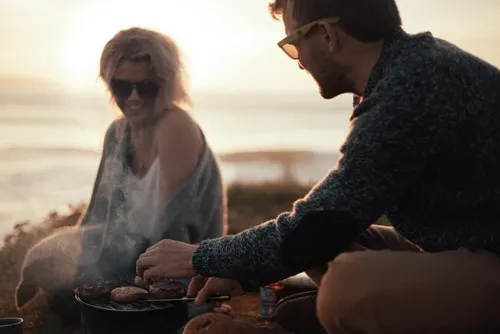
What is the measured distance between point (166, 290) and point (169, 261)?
0.82 m

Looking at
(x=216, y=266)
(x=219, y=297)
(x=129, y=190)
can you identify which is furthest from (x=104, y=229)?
(x=216, y=266)

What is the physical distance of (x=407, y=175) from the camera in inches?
100

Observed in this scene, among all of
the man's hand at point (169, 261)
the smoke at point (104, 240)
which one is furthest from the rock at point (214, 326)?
the smoke at point (104, 240)

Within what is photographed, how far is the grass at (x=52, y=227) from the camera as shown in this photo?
4.76 meters

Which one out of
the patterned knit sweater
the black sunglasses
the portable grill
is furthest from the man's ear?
the black sunglasses

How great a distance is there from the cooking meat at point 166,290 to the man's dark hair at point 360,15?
1514 mm

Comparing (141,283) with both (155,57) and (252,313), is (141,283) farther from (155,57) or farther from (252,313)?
(155,57)

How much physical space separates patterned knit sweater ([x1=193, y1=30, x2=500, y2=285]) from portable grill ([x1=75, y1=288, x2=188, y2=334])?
2.54ft

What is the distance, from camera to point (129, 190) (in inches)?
180

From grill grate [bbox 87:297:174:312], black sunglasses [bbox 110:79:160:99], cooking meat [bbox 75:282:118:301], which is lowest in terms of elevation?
grill grate [bbox 87:297:174:312]

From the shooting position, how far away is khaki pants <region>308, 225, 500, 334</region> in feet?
8.80

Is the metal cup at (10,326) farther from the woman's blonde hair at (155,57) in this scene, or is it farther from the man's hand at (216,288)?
the woman's blonde hair at (155,57)

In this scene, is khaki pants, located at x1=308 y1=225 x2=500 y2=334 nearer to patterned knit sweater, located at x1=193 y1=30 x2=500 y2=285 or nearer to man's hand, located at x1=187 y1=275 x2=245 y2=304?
patterned knit sweater, located at x1=193 y1=30 x2=500 y2=285

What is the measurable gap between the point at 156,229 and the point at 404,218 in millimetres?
1950
